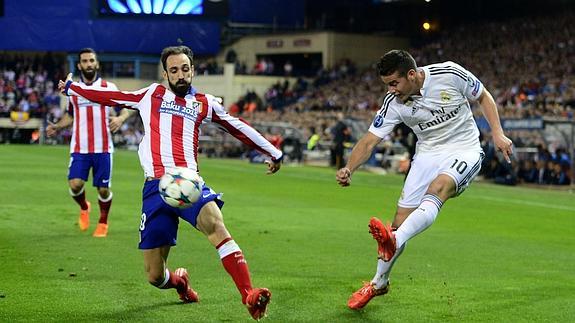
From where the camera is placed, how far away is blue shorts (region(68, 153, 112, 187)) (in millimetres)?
13586

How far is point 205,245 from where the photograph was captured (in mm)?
12438

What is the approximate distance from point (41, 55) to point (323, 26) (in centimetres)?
1840

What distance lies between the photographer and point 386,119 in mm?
8633

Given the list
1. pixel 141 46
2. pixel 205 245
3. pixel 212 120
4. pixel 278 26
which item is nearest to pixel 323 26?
pixel 278 26

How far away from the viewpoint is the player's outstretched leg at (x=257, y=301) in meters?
7.08

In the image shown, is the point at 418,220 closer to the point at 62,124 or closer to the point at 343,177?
the point at 343,177

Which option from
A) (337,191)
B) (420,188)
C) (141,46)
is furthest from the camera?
(141,46)

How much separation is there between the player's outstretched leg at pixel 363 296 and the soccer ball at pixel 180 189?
1.60m

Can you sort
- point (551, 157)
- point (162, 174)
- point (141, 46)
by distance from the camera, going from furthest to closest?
point (141, 46), point (551, 157), point (162, 174)

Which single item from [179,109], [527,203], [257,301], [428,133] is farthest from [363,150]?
[527,203]

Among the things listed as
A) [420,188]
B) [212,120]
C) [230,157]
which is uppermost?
[212,120]

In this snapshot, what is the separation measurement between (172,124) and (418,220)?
201cm

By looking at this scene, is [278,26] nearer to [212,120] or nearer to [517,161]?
[517,161]

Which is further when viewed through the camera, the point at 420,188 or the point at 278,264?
the point at 278,264
